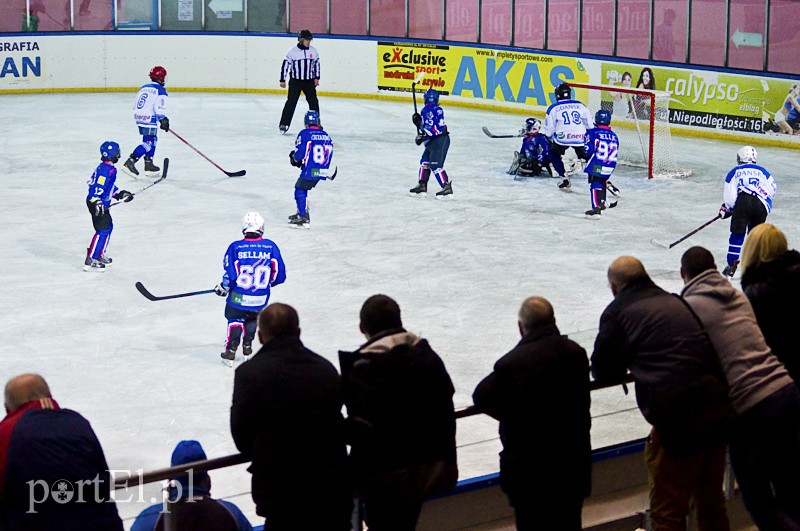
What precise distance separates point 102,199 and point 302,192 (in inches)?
89.6

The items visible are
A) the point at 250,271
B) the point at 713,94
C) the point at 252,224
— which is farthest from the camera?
the point at 713,94

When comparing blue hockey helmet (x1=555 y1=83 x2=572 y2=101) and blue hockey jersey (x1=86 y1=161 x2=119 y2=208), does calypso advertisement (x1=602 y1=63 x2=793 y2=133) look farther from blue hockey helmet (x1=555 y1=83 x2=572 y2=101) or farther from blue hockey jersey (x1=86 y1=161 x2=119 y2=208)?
blue hockey jersey (x1=86 y1=161 x2=119 y2=208)

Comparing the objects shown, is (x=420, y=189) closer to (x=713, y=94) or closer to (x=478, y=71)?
(x=713, y=94)

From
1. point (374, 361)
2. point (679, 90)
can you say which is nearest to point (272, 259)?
point (374, 361)

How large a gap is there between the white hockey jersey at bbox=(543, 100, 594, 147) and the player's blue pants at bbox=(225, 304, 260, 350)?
6498 millimetres

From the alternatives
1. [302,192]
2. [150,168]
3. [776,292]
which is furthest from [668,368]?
[150,168]

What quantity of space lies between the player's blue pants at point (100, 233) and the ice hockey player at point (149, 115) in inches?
140

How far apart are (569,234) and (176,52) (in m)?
11.4

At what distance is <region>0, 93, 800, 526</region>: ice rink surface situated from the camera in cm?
719

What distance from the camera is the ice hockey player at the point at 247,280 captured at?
25.2ft

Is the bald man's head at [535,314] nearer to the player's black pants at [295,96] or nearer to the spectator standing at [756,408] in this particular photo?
the spectator standing at [756,408]

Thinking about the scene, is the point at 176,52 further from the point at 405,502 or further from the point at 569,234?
the point at 405,502

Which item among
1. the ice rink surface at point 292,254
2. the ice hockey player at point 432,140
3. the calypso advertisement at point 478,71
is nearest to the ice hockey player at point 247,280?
the ice rink surface at point 292,254

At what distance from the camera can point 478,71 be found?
19.7 m
